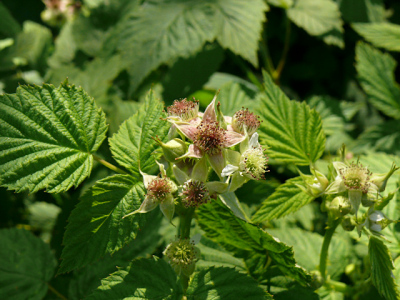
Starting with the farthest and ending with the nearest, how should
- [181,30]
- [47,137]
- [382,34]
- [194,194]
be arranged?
1. [382,34]
2. [181,30]
3. [47,137]
4. [194,194]

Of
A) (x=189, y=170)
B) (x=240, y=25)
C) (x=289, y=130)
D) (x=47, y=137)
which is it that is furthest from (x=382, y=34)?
(x=47, y=137)

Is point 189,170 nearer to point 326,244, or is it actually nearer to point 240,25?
point 326,244

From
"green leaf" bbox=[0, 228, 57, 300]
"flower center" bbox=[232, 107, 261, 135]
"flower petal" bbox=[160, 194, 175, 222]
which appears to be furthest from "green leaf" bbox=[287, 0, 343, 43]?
"green leaf" bbox=[0, 228, 57, 300]

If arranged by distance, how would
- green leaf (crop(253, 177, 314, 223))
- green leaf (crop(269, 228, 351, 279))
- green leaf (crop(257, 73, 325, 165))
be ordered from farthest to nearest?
green leaf (crop(269, 228, 351, 279)), green leaf (crop(257, 73, 325, 165)), green leaf (crop(253, 177, 314, 223))

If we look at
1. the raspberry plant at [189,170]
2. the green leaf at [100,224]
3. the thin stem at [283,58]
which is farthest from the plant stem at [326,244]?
the thin stem at [283,58]

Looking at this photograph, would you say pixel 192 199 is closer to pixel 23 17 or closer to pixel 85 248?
pixel 85 248

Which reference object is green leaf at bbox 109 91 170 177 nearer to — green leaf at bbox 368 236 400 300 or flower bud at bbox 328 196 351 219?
flower bud at bbox 328 196 351 219
